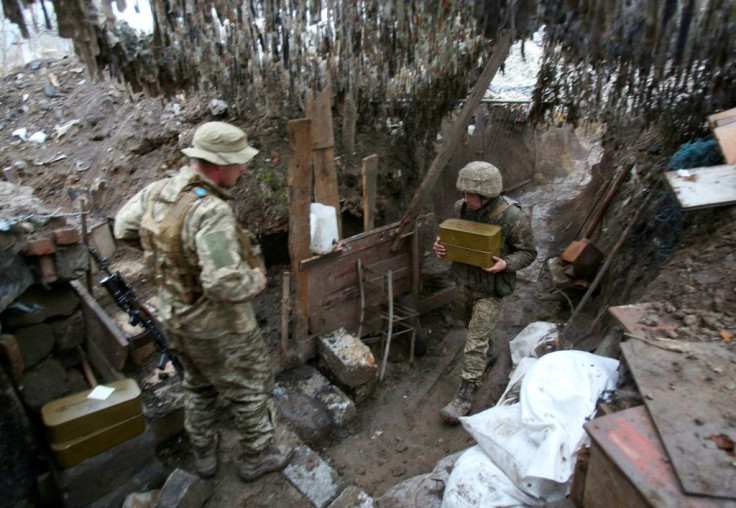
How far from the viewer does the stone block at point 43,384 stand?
9.59 ft

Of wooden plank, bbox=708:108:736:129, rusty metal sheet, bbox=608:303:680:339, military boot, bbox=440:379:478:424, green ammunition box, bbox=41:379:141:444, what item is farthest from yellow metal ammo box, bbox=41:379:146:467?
wooden plank, bbox=708:108:736:129

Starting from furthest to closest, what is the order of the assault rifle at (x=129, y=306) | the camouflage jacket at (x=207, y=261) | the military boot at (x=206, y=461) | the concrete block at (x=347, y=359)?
the concrete block at (x=347, y=359) → the assault rifle at (x=129, y=306) → the military boot at (x=206, y=461) → the camouflage jacket at (x=207, y=261)

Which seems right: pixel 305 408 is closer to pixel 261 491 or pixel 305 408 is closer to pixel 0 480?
pixel 261 491

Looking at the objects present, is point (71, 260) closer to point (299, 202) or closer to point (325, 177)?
point (299, 202)

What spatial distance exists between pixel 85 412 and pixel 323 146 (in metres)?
2.80

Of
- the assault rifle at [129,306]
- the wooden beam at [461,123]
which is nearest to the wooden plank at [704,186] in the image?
the wooden beam at [461,123]

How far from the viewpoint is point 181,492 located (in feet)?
9.12

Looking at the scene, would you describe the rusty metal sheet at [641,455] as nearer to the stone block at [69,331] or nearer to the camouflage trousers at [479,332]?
the camouflage trousers at [479,332]

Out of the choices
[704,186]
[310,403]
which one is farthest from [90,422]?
[704,186]

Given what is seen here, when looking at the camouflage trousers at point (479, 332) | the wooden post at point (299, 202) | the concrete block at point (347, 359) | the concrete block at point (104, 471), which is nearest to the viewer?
the concrete block at point (104, 471)

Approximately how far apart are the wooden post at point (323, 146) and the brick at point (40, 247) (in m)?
2.23

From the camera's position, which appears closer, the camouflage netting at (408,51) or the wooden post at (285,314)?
the camouflage netting at (408,51)

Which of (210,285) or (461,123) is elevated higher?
(461,123)

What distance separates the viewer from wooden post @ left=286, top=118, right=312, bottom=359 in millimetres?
3881
